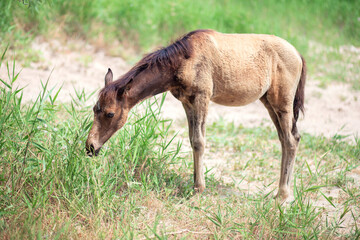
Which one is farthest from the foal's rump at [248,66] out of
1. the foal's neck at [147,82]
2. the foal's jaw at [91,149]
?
the foal's jaw at [91,149]

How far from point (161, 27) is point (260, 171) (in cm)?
604

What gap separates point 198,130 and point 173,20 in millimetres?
6308

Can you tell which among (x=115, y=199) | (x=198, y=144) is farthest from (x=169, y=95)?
(x=115, y=199)

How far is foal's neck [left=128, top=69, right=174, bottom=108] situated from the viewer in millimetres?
4211

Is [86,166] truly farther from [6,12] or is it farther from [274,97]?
[6,12]

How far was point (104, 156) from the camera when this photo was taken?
4246 mm

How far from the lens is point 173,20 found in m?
10.1

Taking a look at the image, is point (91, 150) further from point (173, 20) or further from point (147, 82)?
point (173, 20)

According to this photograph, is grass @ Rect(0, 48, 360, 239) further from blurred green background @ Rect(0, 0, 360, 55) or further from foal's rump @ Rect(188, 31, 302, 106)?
blurred green background @ Rect(0, 0, 360, 55)

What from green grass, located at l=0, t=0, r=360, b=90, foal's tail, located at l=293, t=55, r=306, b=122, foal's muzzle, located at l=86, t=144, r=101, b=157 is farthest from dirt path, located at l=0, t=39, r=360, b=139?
foal's muzzle, located at l=86, t=144, r=101, b=157

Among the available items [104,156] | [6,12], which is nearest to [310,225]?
[104,156]

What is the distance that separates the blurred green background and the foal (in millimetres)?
4125

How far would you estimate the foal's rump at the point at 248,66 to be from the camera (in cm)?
447

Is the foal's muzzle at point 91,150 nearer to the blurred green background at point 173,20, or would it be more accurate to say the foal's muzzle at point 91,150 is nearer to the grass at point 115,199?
the grass at point 115,199
